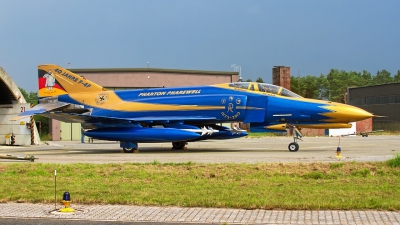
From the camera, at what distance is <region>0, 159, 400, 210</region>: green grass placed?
355 inches

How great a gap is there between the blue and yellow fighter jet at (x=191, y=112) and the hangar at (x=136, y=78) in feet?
71.9

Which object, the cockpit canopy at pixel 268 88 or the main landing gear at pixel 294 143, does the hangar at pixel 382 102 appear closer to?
the cockpit canopy at pixel 268 88

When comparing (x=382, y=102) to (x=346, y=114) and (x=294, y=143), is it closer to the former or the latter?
(x=294, y=143)

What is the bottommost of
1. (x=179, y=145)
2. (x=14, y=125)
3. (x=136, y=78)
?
(x=179, y=145)

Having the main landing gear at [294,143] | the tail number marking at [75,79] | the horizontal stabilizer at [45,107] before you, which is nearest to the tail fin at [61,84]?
the tail number marking at [75,79]

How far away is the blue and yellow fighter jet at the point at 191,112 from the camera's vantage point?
2200 cm

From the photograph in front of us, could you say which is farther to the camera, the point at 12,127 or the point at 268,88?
the point at 12,127

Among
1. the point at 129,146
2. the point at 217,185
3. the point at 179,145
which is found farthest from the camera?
the point at 179,145

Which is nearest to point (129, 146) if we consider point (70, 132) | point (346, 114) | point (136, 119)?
point (136, 119)

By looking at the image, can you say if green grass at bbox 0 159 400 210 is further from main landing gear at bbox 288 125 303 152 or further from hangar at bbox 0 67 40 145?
hangar at bbox 0 67 40 145

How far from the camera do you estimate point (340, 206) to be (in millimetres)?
8469

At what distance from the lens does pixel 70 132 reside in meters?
49.2

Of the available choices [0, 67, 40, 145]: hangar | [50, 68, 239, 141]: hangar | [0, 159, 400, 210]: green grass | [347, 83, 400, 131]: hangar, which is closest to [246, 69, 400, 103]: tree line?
[347, 83, 400, 131]: hangar

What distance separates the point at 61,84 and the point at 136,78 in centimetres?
2213
